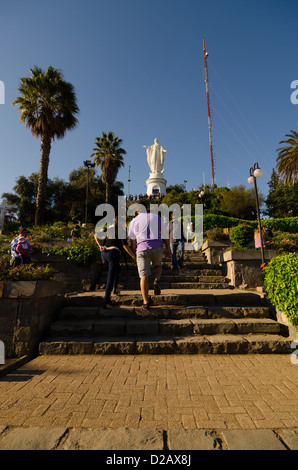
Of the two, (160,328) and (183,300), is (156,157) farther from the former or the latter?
(160,328)

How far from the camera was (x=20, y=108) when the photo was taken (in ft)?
57.4

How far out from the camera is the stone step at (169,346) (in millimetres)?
3637

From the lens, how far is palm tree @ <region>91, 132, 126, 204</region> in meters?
27.8

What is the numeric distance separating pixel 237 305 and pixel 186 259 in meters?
4.60

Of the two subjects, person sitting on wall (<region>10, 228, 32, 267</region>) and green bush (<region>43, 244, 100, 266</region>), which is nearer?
person sitting on wall (<region>10, 228, 32, 267</region>)

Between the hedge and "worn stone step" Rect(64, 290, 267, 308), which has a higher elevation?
the hedge

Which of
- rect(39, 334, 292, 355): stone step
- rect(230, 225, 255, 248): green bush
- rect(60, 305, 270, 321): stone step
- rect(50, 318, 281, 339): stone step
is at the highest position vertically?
rect(230, 225, 255, 248): green bush

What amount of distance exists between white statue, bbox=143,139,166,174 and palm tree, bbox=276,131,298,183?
16.1 metres

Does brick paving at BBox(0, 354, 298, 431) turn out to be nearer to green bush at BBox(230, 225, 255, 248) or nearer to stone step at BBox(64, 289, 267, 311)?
stone step at BBox(64, 289, 267, 311)

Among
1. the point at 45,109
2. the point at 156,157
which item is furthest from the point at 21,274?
the point at 156,157

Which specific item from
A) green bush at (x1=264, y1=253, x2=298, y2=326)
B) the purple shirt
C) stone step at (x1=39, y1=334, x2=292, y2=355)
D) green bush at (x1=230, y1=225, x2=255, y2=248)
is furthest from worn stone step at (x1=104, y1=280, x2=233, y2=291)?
stone step at (x1=39, y1=334, x2=292, y2=355)
